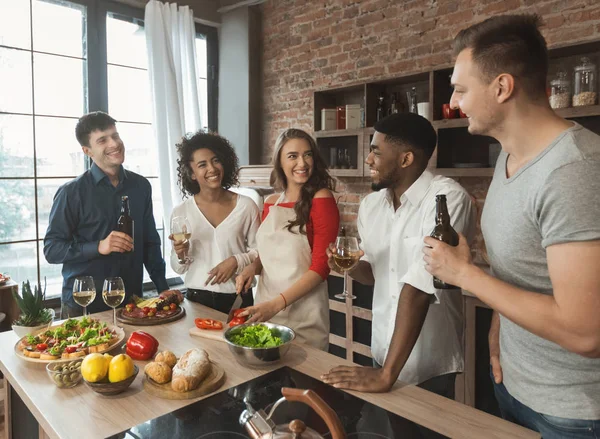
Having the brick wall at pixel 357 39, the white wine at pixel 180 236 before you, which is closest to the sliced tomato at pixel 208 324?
the white wine at pixel 180 236

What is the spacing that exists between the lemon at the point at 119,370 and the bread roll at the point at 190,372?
0.41ft

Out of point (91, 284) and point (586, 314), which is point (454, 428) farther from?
point (91, 284)

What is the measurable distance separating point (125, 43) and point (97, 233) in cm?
244

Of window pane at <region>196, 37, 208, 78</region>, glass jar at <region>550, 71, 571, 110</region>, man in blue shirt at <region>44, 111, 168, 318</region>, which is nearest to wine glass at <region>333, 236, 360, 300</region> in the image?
man in blue shirt at <region>44, 111, 168, 318</region>

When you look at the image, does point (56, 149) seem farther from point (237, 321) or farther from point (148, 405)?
point (148, 405)

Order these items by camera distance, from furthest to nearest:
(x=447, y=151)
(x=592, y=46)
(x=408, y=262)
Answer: (x=447, y=151), (x=592, y=46), (x=408, y=262)

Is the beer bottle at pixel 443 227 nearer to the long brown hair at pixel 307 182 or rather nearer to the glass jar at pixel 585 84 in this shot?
the long brown hair at pixel 307 182

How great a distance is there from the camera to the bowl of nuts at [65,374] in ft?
4.45

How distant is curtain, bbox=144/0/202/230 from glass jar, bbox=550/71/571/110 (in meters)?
2.99

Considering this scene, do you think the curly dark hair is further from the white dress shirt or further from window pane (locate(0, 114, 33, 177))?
window pane (locate(0, 114, 33, 177))

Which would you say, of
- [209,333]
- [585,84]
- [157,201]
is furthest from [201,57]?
[209,333]

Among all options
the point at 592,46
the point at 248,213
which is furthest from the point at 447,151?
the point at 248,213

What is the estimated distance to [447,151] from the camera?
3.22 metres

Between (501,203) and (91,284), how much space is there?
1401mm
